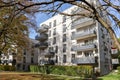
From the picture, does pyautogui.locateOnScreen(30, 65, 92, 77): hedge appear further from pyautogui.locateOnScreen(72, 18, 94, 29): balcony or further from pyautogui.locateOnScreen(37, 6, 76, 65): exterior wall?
pyautogui.locateOnScreen(72, 18, 94, 29): balcony

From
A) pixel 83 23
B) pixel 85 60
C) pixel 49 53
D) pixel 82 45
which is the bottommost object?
pixel 85 60

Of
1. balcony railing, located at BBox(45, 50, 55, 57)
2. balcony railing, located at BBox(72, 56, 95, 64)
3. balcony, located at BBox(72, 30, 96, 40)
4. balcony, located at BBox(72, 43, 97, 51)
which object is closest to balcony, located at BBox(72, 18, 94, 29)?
balcony, located at BBox(72, 30, 96, 40)

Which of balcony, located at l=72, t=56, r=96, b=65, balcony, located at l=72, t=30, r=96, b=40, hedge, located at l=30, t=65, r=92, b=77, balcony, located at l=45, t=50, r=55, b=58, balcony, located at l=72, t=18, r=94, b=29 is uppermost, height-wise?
balcony, located at l=72, t=18, r=94, b=29

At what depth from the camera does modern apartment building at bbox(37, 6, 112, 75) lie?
44.0m

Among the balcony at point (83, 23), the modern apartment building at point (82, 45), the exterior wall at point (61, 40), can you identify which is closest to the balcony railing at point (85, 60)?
the modern apartment building at point (82, 45)

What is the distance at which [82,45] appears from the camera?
47.6 meters

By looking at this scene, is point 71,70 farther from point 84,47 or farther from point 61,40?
point 61,40

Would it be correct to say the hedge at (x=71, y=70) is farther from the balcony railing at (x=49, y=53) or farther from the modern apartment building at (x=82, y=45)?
the balcony railing at (x=49, y=53)

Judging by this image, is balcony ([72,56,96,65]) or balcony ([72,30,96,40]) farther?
balcony ([72,30,96,40])

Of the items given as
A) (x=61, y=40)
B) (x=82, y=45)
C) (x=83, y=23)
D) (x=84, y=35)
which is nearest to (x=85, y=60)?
(x=82, y=45)

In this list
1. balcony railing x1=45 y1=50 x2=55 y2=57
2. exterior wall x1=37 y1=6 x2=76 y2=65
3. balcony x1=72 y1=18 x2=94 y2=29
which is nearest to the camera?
balcony x1=72 y1=18 x2=94 y2=29

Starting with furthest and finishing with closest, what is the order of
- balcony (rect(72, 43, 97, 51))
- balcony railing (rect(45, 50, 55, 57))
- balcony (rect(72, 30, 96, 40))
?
balcony railing (rect(45, 50, 55, 57)), balcony (rect(72, 30, 96, 40)), balcony (rect(72, 43, 97, 51))

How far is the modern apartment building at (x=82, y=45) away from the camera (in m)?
44.0

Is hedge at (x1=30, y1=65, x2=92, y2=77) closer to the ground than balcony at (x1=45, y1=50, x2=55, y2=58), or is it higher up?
closer to the ground
